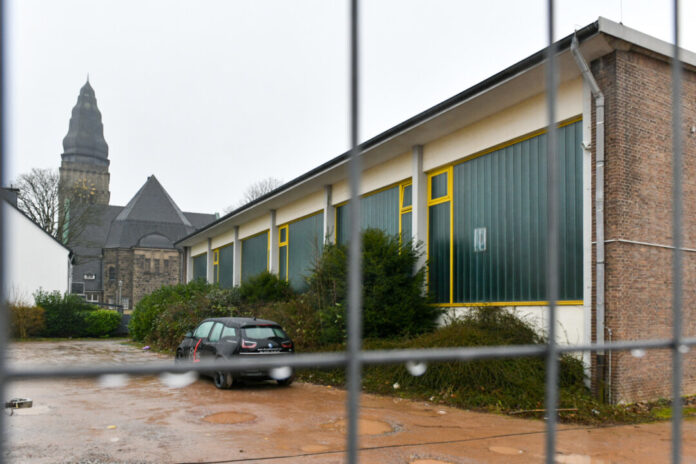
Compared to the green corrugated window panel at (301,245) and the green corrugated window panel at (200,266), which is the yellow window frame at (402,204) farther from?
the green corrugated window panel at (200,266)

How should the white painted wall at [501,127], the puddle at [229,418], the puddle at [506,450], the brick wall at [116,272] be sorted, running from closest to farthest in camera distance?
the puddle at [506,450] < the puddle at [229,418] < the white painted wall at [501,127] < the brick wall at [116,272]

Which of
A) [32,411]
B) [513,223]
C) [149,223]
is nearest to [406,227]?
[513,223]

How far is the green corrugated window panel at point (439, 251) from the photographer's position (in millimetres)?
13906

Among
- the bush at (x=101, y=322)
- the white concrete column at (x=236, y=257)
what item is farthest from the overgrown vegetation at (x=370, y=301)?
the bush at (x=101, y=322)

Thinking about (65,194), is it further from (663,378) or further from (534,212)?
(663,378)

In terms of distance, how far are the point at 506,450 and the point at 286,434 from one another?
8.21ft

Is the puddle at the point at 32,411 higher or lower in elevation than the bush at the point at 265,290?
lower

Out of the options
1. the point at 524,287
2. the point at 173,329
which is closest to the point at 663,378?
the point at 524,287

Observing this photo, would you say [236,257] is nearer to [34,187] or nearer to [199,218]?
[34,187]

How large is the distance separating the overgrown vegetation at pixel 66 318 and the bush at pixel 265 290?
1432cm

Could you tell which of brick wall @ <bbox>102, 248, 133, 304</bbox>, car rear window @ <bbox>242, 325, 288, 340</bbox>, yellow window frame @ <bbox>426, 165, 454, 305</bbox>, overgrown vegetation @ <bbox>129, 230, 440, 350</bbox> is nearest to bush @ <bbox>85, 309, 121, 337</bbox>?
overgrown vegetation @ <bbox>129, 230, 440, 350</bbox>

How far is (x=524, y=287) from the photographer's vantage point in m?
11.6

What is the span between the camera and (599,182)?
31.8ft

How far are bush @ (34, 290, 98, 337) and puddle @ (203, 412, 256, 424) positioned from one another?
26.5 metres
